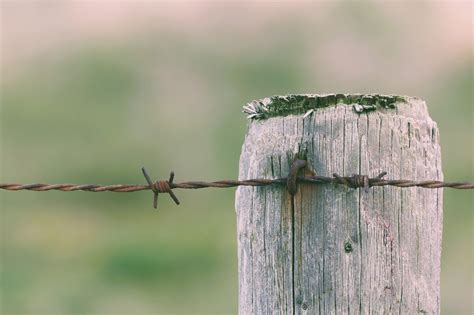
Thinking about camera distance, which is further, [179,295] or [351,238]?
[179,295]

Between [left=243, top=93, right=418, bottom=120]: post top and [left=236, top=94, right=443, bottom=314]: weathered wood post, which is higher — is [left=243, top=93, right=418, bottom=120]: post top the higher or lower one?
the higher one

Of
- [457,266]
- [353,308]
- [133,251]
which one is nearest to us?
[353,308]

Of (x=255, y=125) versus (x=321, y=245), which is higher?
(x=255, y=125)

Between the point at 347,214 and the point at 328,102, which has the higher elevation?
the point at 328,102

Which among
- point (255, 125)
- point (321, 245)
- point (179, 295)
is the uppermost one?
point (255, 125)

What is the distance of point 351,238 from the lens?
299cm

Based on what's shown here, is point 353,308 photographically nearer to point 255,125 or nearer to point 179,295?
point 255,125

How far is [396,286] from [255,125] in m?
0.71

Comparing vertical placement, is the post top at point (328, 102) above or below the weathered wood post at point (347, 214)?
above

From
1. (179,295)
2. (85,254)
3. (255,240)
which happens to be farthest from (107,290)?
(255,240)

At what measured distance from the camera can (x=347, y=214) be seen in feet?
9.78

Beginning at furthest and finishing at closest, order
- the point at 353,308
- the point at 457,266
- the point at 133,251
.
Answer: the point at 133,251
the point at 457,266
the point at 353,308

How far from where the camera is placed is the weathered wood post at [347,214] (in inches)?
118

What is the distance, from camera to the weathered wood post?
299 centimetres
